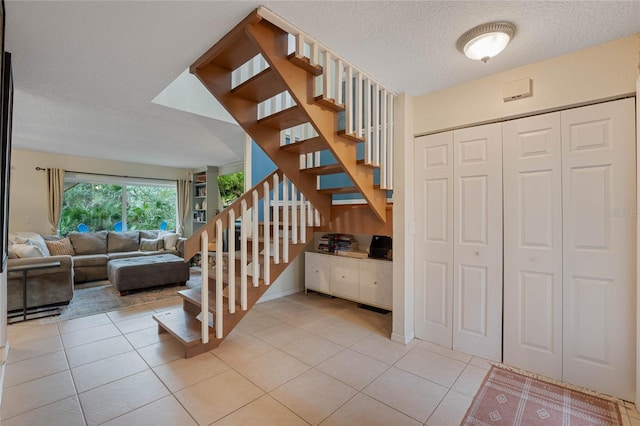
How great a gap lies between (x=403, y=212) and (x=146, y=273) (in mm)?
3829

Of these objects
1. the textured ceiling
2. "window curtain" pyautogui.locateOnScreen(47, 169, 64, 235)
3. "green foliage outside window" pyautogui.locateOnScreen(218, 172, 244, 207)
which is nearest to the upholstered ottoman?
"window curtain" pyautogui.locateOnScreen(47, 169, 64, 235)

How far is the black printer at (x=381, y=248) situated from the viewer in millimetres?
3535

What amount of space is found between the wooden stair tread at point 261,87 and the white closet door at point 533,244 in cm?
180

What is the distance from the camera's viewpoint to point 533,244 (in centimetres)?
218

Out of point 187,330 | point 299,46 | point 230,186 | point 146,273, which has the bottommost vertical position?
point 187,330

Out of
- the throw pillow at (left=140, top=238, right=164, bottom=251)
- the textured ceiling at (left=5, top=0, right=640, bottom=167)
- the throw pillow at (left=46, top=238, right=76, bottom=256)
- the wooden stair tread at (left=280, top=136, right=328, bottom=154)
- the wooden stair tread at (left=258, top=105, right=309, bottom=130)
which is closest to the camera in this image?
the textured ceiling at (left=5, top=0, right=640, bottom=167)

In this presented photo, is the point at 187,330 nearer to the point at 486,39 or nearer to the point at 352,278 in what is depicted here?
the point at 352,278

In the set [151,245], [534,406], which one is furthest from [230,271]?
[151,245]

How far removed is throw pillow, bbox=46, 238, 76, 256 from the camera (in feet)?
15.8

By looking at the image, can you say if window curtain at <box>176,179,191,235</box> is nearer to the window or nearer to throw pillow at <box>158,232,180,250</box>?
the window

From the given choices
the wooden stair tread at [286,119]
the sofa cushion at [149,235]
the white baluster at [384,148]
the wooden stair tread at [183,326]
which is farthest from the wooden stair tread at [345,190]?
the sofa cushion at [149,235]

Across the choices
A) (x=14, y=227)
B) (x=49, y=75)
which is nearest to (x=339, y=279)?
(x=49, y=75)

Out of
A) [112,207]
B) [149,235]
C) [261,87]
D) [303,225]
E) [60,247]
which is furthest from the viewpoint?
[112,207]

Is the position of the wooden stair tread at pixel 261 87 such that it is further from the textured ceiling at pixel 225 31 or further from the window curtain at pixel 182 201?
the window curtain at pixel 182 201
